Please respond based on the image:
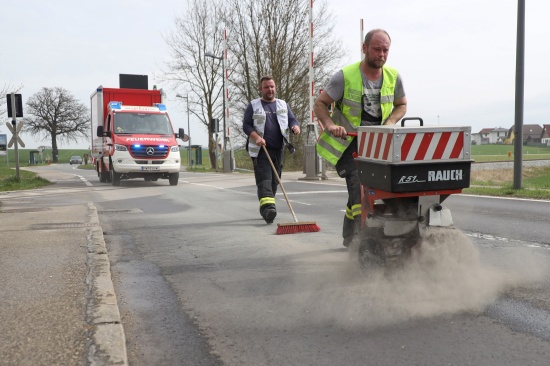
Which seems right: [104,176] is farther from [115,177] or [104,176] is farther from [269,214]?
[269,214]

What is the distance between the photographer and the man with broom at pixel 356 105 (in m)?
4.98

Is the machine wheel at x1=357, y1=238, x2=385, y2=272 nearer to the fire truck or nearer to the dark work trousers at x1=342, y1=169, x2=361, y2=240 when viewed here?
the dark work trousers at x1=342, y1=169, x2=361, y2=240

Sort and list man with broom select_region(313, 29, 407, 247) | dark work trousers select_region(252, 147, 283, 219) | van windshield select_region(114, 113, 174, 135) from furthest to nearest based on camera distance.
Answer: van windshield select_region(114, 113, 174, 135)
dark work trousers select_region(252, 147, 283, 219)
man with broom select_region(313, 29, 407, 247)

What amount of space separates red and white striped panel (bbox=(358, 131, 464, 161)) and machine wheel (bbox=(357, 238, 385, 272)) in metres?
0.65

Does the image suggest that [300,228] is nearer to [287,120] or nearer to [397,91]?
[287,120]

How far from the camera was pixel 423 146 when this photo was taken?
4.14 meters

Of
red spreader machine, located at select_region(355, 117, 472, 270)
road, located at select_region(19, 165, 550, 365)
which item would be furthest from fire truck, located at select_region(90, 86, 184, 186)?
red spreader machine, located at select_region(355, 117, 472, 270)

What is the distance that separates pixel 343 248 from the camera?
5.97 meters

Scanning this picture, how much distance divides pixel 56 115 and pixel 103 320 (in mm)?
82982

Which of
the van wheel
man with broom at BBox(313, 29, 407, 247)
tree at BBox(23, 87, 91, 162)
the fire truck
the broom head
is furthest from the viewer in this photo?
tree at BBox(23, 87, 91, 162)

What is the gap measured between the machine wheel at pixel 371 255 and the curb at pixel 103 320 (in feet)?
6.04

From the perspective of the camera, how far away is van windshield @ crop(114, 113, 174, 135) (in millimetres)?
18498

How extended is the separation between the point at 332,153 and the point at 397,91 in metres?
0.79

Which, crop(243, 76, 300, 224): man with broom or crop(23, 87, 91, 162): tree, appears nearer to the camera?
crop(243, 76, 300, 224): man with broom
